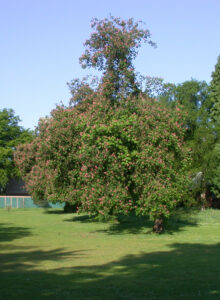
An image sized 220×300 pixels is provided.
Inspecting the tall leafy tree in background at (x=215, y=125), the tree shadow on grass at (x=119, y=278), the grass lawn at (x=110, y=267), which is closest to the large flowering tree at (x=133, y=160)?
the grass lawn at (x=110, y=267)

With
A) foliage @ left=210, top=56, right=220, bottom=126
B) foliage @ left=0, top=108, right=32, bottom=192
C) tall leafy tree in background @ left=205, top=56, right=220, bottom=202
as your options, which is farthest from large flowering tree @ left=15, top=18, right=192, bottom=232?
foliage @ left=0, top=108, right=32, bottom=192

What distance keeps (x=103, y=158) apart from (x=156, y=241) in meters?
4.87

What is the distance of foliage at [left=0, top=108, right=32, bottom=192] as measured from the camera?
6688 cm

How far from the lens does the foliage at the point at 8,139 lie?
66.9 m

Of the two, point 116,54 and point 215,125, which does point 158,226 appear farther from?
point 215,125

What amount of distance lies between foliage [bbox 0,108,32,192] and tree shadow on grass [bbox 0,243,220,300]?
53168mm

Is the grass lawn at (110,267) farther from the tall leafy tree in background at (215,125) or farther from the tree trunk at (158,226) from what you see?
the tall leafy tree in background at (215,125)

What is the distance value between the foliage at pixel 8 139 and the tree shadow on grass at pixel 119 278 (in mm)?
53168

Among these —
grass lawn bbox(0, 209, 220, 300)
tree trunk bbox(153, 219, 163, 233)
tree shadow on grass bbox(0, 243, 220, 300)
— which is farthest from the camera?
tree trunk bbox(153, 219, 163, 233)

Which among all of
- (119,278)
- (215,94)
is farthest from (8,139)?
(119,278)

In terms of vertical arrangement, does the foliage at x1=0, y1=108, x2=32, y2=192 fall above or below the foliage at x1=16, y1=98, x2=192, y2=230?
above

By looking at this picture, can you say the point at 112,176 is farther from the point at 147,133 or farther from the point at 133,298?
the point at 133,298

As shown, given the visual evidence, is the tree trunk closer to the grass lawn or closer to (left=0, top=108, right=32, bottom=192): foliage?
the grass lawn

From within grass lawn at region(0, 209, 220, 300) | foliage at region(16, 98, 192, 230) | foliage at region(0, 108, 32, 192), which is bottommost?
grass lawn at region(0, 209, 220, 300)
